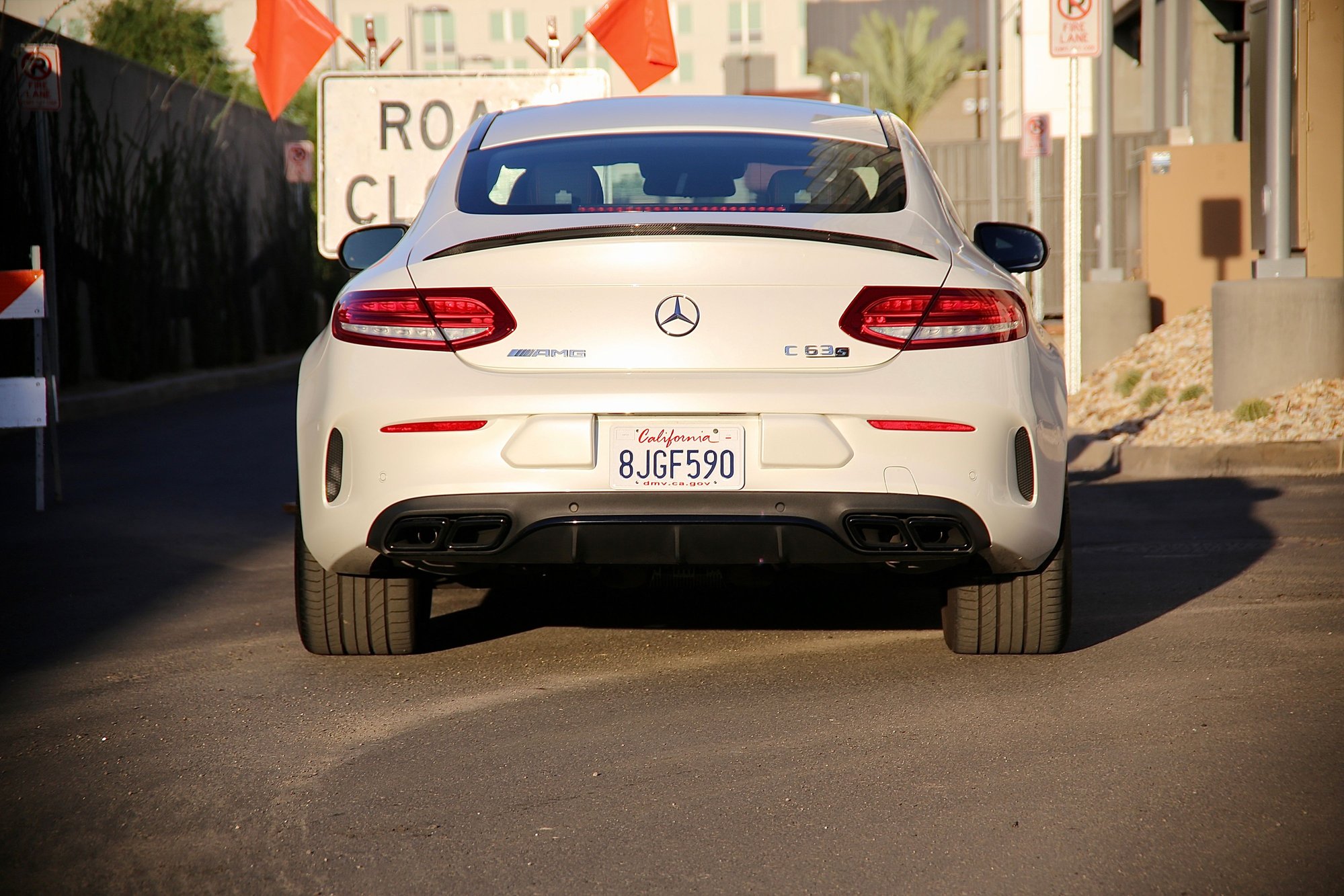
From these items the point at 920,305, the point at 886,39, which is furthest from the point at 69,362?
the point at 886,39

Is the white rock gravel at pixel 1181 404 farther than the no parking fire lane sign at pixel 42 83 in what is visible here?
No

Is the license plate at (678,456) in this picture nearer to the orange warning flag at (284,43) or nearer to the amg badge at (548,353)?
the amg badge at (548,353)

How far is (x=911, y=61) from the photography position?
196ft

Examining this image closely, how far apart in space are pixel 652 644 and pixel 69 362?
40.1 feet

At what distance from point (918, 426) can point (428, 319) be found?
1256mm

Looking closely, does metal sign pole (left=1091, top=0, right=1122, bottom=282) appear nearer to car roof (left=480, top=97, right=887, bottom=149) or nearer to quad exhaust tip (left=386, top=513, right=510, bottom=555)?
car roof (left=480, top=97, right=887, bottom=149)

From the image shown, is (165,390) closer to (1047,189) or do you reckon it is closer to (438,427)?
(438,427)

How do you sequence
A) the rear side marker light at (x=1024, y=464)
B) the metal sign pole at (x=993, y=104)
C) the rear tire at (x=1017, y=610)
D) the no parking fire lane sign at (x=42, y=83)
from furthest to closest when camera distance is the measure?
the metal sign pole at (x=993, y=104) < the no parking fire lane sign at (x=42, y=83) < the rear tire at (x=1017, y=610) < the rear side marker light at (x=1024, y=464)

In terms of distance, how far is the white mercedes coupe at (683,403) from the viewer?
4.16m

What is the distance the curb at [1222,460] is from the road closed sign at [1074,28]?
3.49 metres

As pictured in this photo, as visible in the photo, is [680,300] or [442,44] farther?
[442,44]

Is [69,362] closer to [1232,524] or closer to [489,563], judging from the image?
[1232,524]

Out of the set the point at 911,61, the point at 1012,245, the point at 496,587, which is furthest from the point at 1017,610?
the point at 911,61

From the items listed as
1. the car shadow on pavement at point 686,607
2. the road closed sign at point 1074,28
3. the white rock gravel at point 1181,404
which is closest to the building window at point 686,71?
the white rock gravel at point 1181,404
